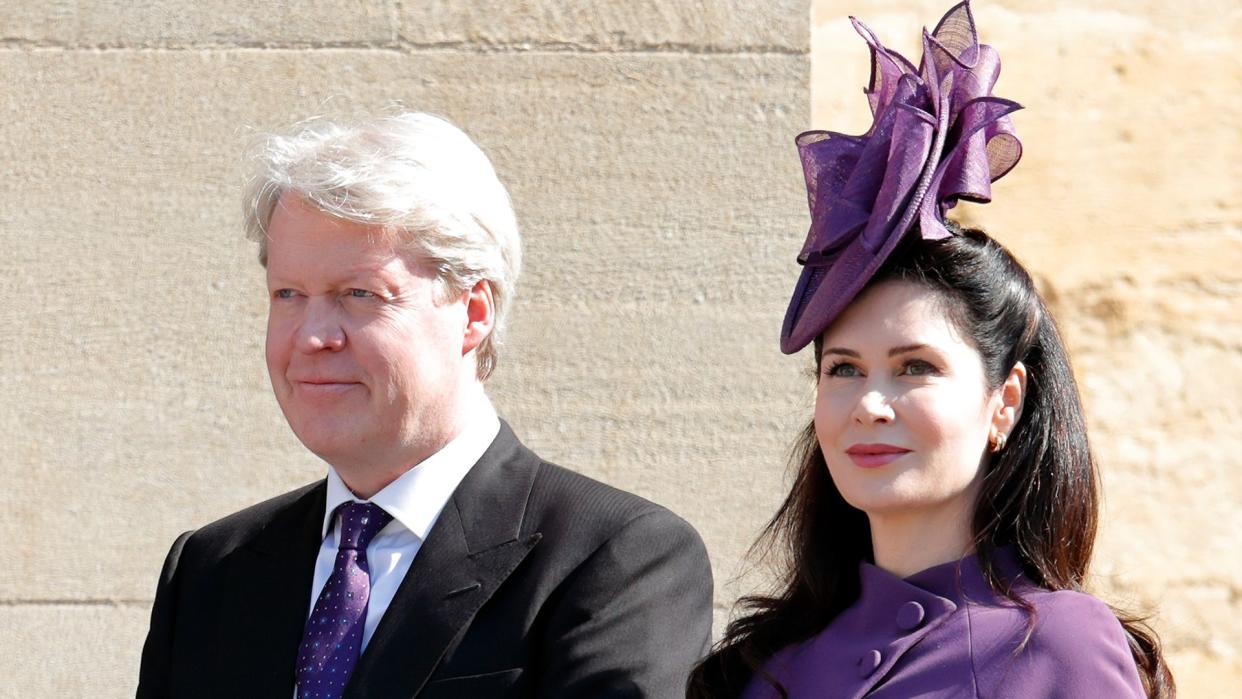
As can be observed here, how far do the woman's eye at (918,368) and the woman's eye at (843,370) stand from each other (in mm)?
67

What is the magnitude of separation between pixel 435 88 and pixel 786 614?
172cm

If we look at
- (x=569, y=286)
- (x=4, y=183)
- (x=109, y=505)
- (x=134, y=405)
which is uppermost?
(x=4, y=183)

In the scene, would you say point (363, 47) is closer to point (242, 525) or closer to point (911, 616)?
point (242, 525)

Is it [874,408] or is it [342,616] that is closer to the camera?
[874,408]

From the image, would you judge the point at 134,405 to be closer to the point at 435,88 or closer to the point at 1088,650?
the point at 435,88

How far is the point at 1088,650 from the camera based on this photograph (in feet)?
6.25

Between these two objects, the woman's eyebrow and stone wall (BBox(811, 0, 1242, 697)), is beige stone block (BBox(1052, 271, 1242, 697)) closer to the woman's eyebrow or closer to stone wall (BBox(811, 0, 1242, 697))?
stone wall (BBox(811, 0, 1242, 697))

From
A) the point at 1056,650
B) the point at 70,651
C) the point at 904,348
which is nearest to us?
the point at 1056,650

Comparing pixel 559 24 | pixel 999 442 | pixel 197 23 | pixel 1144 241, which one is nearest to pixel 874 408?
pixel 999 442

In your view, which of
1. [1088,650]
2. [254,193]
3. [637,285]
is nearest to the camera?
[1088,650]

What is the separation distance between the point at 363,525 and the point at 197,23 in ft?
5.19

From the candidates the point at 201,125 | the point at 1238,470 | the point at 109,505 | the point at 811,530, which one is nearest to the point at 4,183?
the point at 201,125

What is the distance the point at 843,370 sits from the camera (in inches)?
82.7

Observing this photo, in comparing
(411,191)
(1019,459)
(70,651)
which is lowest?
(70,651)
